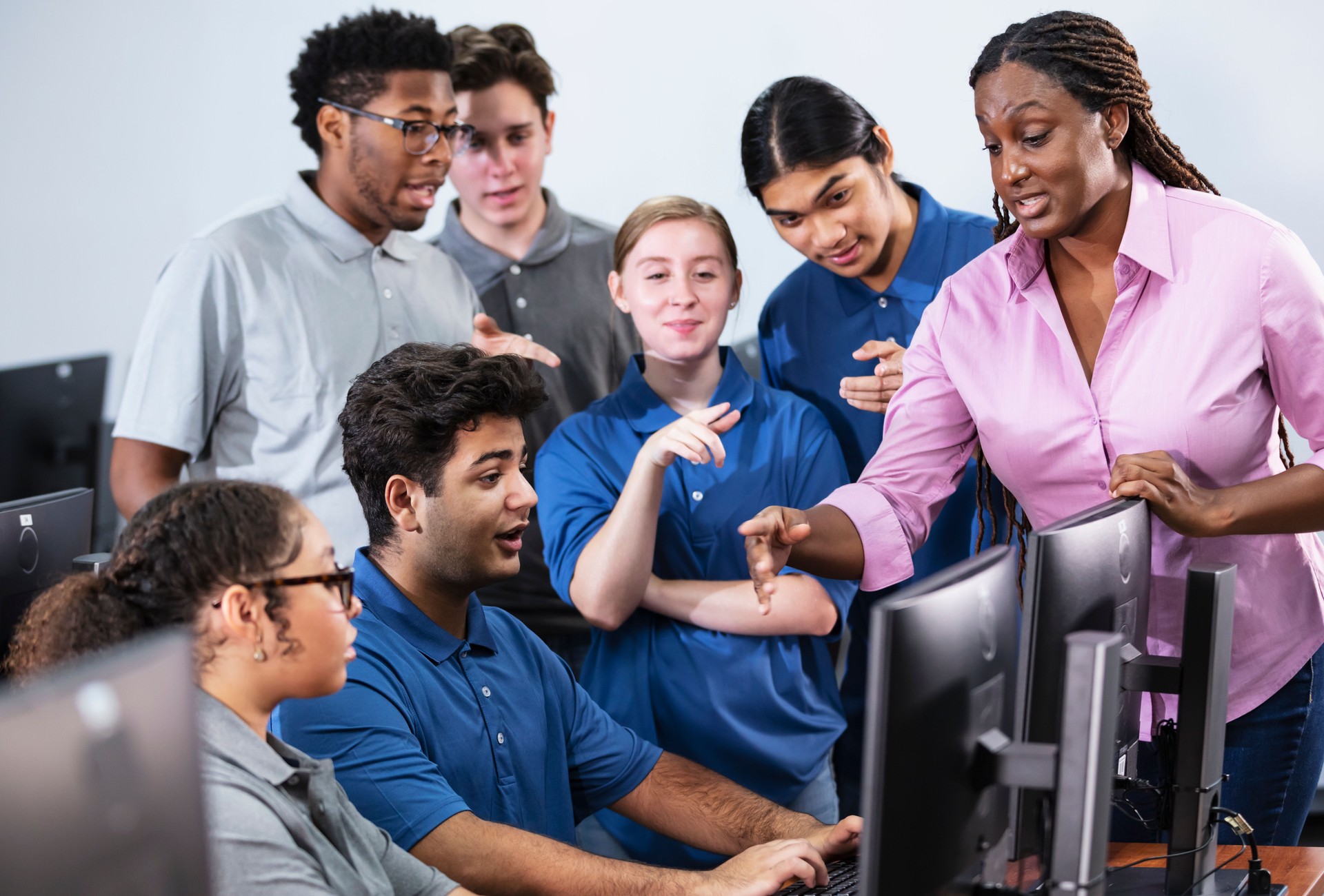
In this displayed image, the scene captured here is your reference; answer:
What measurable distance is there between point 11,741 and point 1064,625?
3.32 ft

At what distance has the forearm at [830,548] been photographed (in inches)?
76.9

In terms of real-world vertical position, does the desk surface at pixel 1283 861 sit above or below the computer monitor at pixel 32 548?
below

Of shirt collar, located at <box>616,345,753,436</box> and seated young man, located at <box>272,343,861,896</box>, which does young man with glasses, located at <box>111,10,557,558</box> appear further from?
seated young man, located at <box>272,343,861,896</box>

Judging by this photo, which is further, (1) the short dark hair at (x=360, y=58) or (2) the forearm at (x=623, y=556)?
(1) the short dark hair at (x=360, y=58)

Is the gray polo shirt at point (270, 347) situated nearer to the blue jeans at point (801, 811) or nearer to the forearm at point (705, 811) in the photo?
the blue jeans at point (801, 811)

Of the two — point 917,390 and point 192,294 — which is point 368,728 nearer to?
point 917,390

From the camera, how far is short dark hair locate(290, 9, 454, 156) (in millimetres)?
2912

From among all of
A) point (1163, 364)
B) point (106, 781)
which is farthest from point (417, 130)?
point (106, 781)

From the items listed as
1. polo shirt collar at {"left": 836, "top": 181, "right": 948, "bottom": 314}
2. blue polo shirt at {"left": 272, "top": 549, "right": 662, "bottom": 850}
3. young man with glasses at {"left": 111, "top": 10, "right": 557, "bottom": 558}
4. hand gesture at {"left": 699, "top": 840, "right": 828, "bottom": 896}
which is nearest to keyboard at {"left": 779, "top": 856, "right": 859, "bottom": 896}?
hand gesture at {"left": 699, "top": 840, "right": 828, "bottom": 896}

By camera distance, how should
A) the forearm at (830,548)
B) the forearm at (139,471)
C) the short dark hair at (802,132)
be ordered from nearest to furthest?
the forearm at (830,548)
the short dark hair at (802,132)
the forearm at (139,471)

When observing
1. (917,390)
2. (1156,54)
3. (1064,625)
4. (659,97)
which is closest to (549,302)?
(659,97)

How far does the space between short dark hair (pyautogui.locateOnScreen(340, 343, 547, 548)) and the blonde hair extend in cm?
65

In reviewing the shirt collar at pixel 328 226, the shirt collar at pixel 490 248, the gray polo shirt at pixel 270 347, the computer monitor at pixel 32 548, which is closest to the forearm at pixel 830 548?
the computer monitor at pixel 32 548

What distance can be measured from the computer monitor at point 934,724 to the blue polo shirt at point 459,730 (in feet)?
2.16
